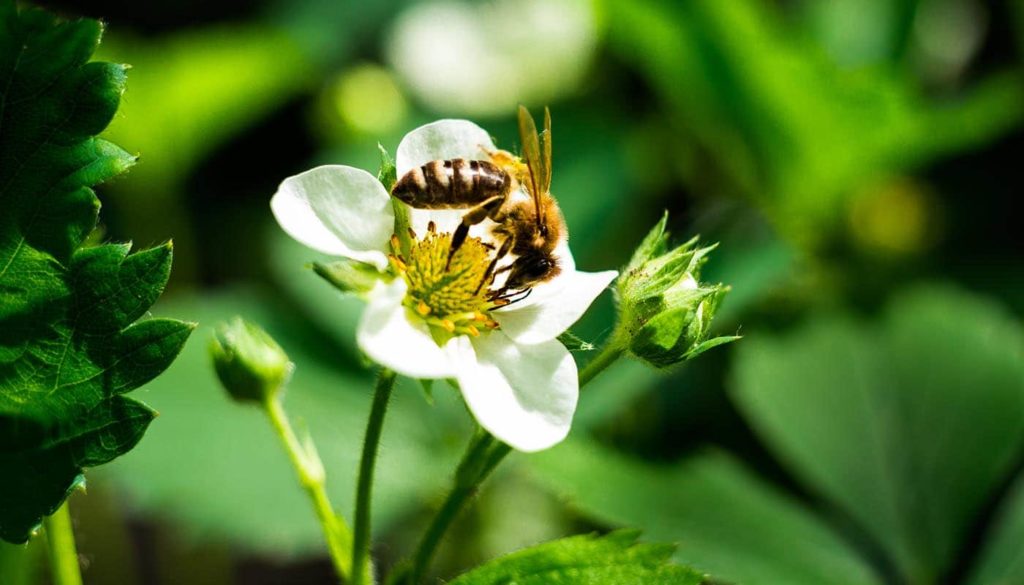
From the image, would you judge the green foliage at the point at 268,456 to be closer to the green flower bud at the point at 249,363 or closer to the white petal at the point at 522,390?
the green flower bud at the point at 249,363

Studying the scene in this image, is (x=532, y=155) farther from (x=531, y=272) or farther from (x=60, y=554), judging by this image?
(x=60, y=554)

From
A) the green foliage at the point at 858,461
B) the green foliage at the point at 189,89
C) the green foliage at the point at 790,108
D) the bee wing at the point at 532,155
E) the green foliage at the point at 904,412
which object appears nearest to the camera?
the bee wing at the point at 532,155

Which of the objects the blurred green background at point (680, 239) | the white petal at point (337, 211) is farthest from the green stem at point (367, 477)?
the blurred green background at point (680, 239)

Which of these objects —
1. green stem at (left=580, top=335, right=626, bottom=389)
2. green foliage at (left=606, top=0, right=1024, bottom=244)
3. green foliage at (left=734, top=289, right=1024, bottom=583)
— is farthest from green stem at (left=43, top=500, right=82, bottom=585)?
green foliage at (left=606, top=0, right=1024, bottom=244)

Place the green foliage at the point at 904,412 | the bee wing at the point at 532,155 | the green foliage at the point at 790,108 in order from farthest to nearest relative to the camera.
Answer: the green foliage at the point at 790,108
the green foliage at the point at 904,412
the bee wing at the point at 532,155

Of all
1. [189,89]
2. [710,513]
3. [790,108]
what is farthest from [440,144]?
[189,89]

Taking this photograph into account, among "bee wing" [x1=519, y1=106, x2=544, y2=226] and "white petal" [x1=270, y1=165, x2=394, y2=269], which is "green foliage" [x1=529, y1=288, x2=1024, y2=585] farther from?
"white petal" [x1=270, y1=165, x2=394, y2=269]
